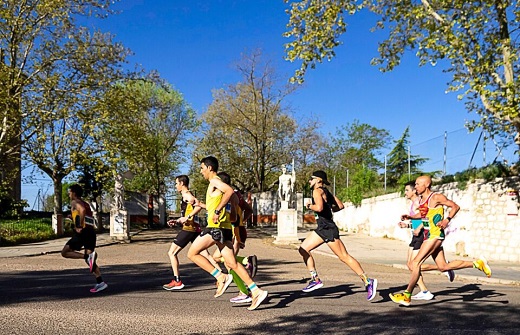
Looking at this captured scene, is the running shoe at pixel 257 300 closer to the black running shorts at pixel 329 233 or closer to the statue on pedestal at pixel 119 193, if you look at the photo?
the black running shorts at pixel 329 233

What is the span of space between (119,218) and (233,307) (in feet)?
49.2

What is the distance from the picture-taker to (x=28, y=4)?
1836 cm

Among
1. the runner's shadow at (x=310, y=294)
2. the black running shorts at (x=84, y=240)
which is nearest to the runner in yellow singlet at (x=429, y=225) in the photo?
the runner's shadow at (x=310, y=294)

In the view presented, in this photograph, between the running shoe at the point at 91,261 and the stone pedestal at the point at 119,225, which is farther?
the stone pedestal at the point at 119,225

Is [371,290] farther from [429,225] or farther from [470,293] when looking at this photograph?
[470,293]

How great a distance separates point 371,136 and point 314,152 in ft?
86.8

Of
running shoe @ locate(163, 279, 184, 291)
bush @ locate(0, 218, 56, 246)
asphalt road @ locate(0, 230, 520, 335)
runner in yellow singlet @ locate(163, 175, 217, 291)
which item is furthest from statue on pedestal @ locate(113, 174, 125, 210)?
running shoe @ locate(163, 279, 184, 291)

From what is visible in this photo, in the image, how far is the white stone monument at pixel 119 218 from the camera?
2061 centimetres

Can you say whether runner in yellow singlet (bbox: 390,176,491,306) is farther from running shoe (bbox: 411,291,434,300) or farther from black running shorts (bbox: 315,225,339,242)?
black running shorts (bbox: 315,225,339,242)

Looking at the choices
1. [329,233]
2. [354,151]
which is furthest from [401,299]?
[354,151]

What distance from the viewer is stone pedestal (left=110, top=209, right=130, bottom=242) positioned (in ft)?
67.6

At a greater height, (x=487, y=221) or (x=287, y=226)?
(x=487, y=221)

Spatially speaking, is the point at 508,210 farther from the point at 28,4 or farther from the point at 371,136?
the point at 371,136

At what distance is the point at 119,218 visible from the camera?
68.2 ft
